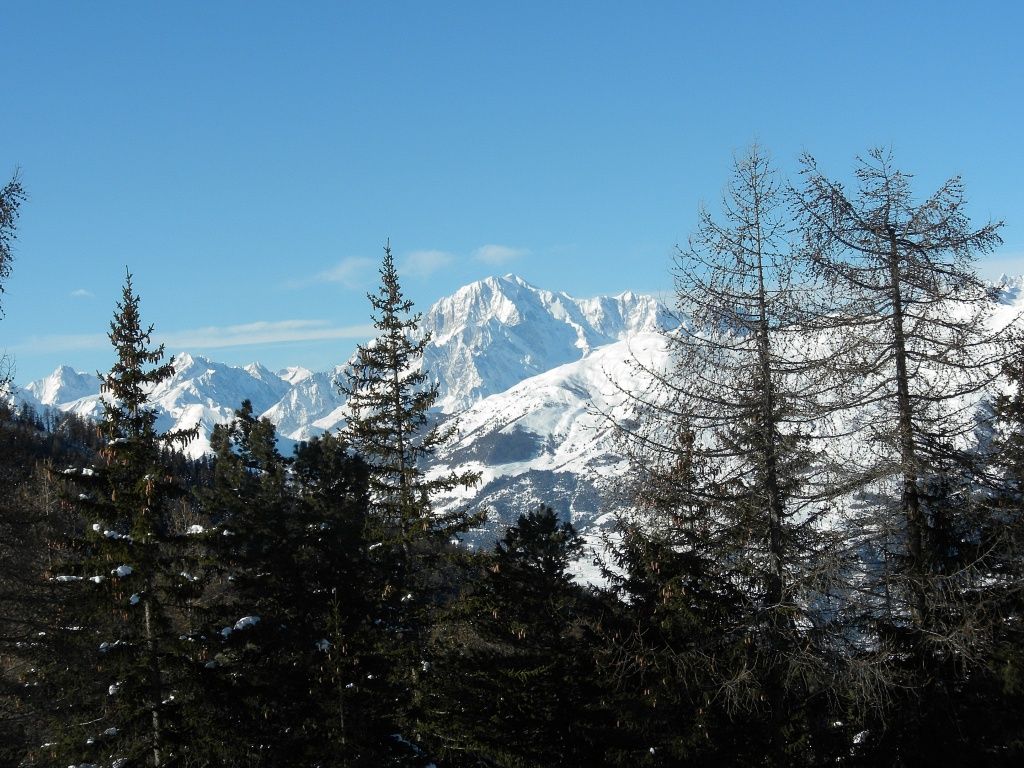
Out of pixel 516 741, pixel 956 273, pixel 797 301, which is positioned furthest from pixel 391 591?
pixel 956 273

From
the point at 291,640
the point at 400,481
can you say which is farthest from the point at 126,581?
the point at 400,481

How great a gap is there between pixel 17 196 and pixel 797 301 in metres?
11.9

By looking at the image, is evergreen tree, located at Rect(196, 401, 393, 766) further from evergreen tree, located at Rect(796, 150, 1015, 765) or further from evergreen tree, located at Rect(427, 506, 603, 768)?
evergreen tree, located at Rect(796, 150, 1015, 765)

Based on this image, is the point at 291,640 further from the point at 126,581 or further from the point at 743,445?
the point at 743,445

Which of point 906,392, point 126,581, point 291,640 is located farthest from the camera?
point 291,640

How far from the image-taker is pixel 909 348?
38.8 ft

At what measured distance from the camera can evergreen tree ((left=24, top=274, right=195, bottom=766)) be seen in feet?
50.2

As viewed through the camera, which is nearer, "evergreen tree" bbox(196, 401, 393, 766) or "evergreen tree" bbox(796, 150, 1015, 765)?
"evergreen tree" bbox(796, 150, 1015, 765)

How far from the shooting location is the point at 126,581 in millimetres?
15781

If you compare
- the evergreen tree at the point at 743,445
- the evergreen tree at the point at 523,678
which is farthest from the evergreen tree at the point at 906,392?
the evergreen tree at the point at 523,678

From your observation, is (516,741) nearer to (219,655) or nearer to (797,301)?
(219,655)

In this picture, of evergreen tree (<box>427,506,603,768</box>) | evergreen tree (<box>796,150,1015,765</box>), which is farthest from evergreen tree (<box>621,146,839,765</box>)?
evergreen tree (<box>427,506,603,768</box>)

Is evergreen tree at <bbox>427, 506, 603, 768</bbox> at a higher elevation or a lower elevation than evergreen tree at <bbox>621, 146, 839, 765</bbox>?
lower

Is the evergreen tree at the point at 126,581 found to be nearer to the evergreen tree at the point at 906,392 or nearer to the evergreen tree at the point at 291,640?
the evergreen tree at the point at 291,640
